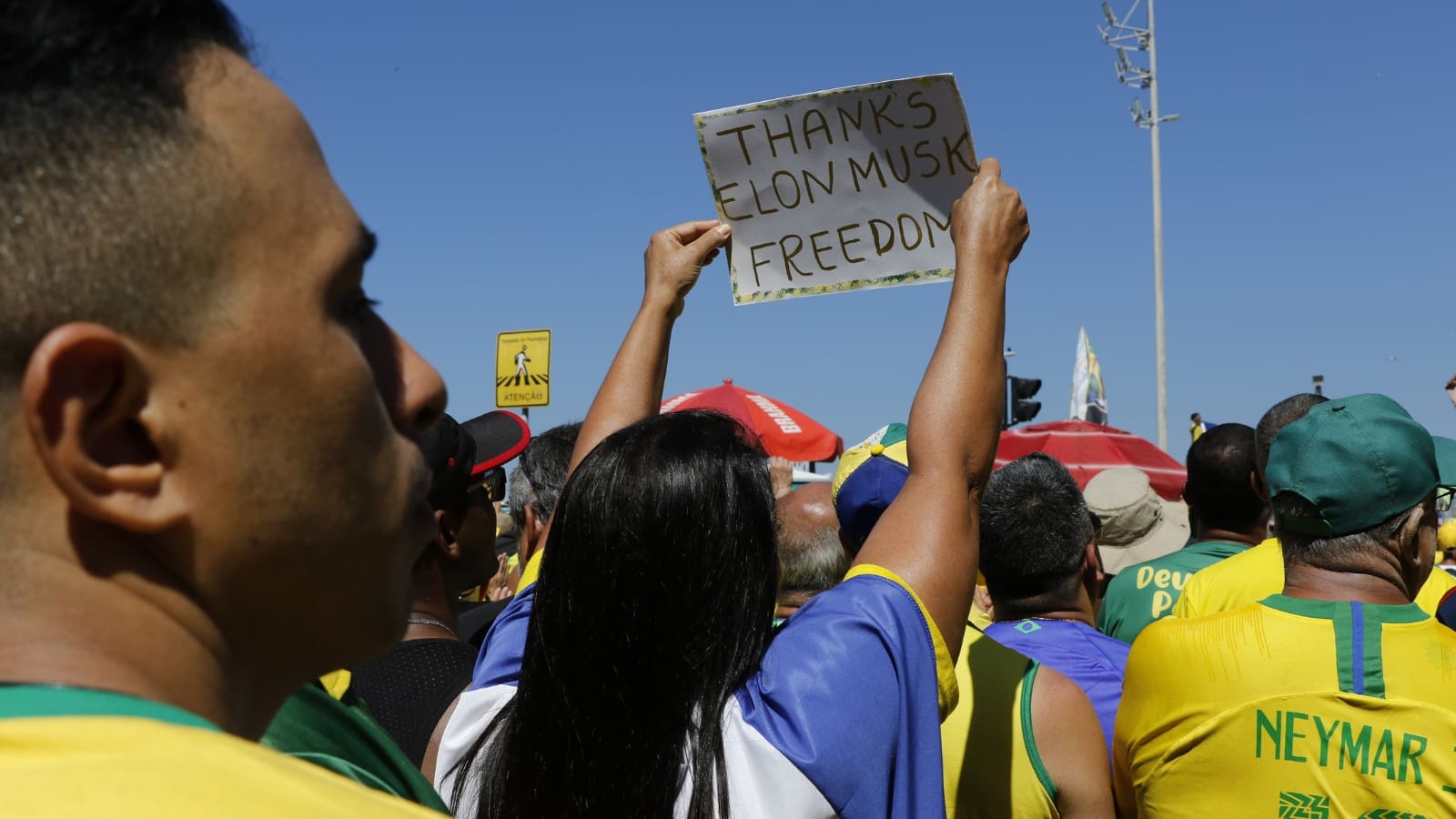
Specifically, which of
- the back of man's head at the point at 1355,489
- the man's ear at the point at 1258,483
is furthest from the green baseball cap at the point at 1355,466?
the man's ear at the point at 1258,483

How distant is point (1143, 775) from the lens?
2.75 m

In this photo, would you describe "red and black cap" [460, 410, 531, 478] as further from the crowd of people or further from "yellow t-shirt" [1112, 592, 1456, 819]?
"yellow t-shirt" [1112, 592, 1456, 819]

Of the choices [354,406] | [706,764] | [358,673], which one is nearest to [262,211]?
[354,406]

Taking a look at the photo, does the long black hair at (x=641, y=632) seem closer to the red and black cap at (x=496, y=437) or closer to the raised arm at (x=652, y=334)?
the raised arm at (x=652, y=334)

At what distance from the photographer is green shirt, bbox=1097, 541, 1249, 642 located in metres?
4.46

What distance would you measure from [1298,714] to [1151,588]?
1.99m

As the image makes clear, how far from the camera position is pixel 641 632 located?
194cm

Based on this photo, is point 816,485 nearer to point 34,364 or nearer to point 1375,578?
point 1375,578

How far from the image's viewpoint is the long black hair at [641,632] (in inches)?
74.4

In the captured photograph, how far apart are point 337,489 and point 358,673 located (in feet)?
7.30

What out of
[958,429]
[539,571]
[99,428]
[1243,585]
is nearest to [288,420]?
[99,428]

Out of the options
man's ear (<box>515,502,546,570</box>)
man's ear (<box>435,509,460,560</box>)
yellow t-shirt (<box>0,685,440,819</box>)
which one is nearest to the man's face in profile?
yellow t-shirt (<box>0,685,440,819</box>)

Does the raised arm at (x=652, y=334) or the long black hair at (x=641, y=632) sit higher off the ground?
the raised arm at (x=652, y=334)

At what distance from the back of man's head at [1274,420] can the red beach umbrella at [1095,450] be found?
667 cm
